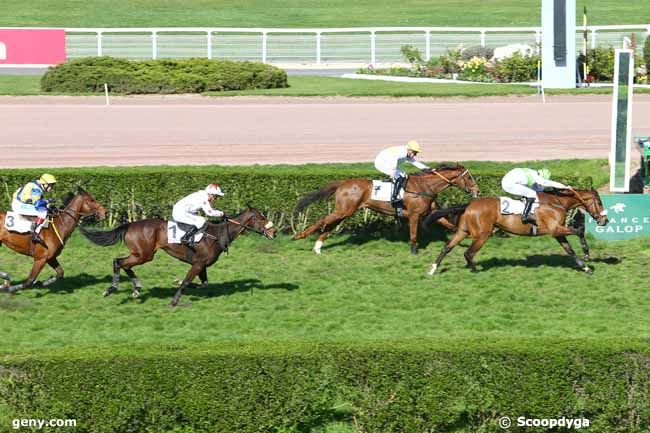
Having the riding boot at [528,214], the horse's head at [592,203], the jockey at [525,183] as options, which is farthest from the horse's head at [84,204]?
the horse's head at [592,203]

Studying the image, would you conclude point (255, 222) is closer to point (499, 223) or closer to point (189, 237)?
point (189, 237)

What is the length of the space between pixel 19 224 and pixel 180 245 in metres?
2.23

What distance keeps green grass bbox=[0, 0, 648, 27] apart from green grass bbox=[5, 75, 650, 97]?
43.3ft

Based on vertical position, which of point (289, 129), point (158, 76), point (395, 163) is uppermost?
point (158, 76)

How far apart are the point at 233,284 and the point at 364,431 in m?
6.07

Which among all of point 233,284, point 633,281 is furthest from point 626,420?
point 233,284

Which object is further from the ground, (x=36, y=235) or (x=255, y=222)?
(x=255, y=222)

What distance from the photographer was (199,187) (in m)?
20.0

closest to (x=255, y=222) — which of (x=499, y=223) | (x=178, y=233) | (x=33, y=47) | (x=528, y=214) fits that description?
(x=178, y=233)

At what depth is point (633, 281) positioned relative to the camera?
55.9 feet

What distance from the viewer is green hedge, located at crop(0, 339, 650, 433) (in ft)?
36.4

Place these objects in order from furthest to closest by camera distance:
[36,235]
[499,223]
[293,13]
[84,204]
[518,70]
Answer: [293,13] < [518,70] < [499,223] < [84,204] < [36,235]

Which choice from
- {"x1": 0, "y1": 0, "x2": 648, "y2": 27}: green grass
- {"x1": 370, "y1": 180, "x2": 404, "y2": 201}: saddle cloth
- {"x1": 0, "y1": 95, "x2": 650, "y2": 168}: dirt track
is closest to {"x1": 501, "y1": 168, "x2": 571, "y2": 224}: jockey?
{"x1": 370, "y1": 180, "x2": 404, "y2": 201}: saddle cloth

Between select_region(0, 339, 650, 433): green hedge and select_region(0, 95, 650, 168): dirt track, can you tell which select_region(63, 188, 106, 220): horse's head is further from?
select_region(0, 95, 650, 168): dirt track
